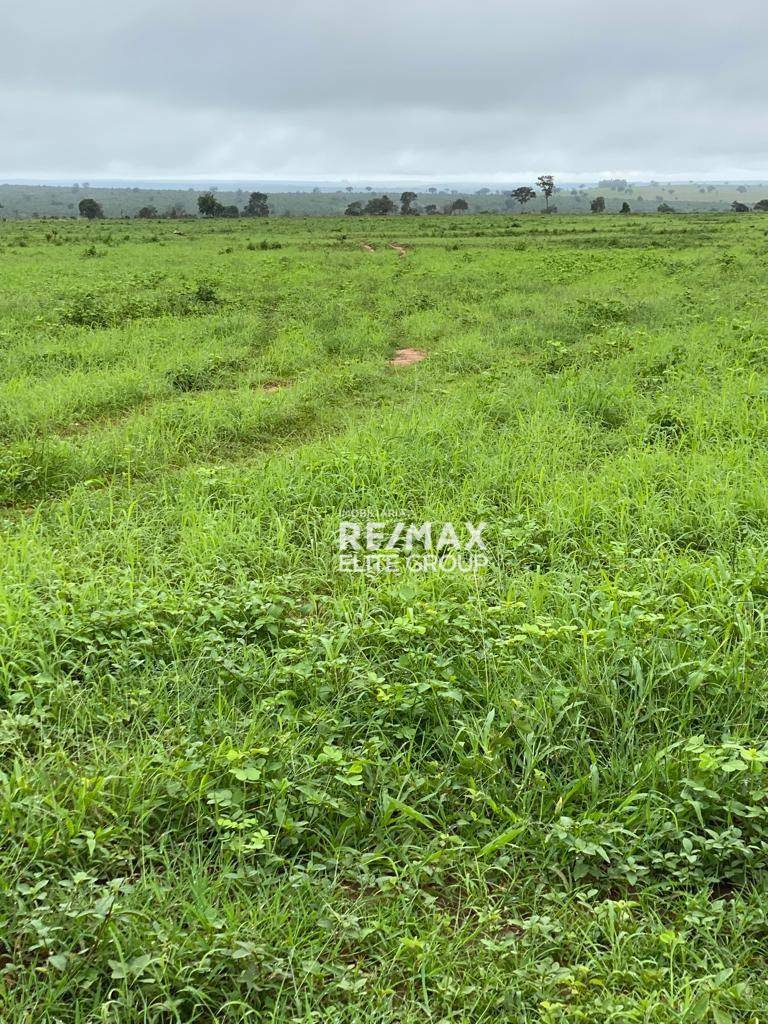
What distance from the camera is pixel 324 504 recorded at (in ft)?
16.9

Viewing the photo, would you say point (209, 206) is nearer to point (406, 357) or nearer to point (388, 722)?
point (406, 357)

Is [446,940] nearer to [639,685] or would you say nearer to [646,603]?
[639,685]

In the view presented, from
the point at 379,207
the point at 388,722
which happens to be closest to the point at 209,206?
the point at 379,207

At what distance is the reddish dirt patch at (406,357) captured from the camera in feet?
33.2

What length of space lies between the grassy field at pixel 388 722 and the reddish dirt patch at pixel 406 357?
328 cm

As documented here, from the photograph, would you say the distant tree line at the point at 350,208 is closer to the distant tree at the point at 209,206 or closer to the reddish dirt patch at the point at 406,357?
the distant tree at the point at 209,206

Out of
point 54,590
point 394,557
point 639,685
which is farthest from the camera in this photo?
point 394,557

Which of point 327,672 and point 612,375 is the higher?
point 612,375

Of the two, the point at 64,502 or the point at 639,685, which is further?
the point at 64,502

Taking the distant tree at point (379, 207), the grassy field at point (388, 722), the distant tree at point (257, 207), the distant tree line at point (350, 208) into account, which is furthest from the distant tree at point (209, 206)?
the grassy field at point (388, 722)

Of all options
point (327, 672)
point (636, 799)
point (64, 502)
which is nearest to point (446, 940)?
point (636, 799)

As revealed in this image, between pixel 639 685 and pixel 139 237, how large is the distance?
127 ft

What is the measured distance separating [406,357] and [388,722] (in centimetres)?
830

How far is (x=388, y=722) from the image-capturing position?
3041 millimetres
